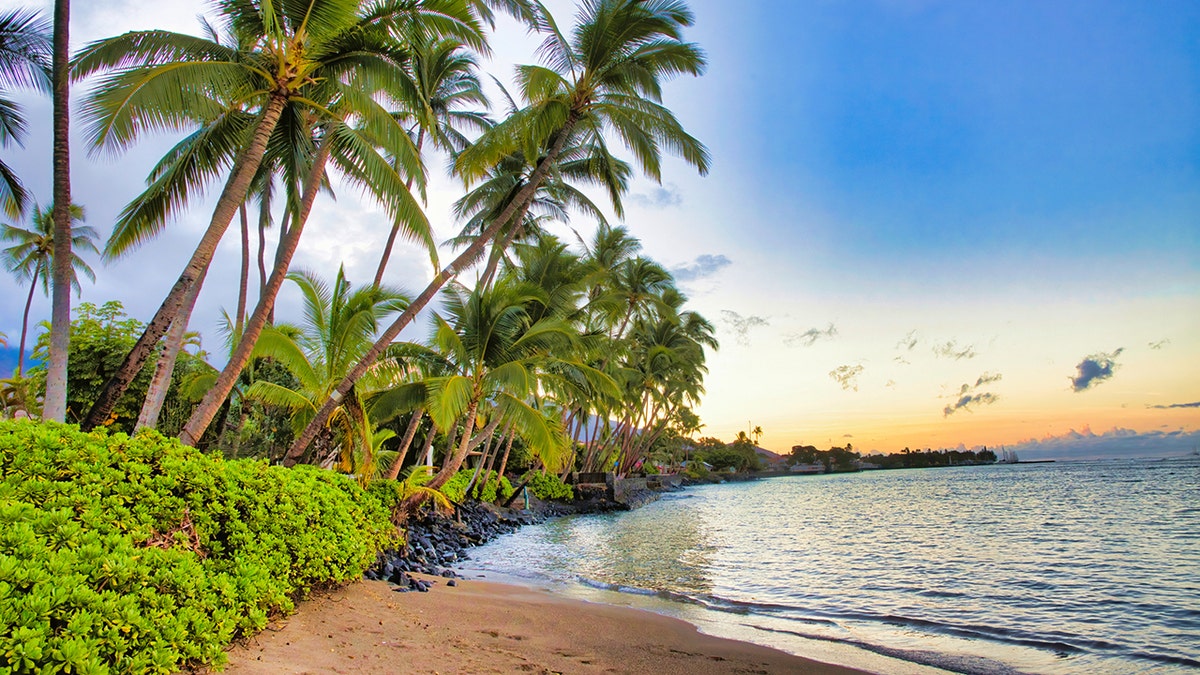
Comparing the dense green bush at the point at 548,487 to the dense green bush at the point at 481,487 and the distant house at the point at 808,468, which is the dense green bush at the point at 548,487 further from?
the distant house at the point at 808,468

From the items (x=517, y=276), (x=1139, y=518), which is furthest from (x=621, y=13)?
(x=1139, y=518)

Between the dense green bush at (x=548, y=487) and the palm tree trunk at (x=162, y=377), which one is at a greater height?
the palm tree trunk at (x=162, y=377)

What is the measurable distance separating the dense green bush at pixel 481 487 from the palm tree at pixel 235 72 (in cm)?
1435

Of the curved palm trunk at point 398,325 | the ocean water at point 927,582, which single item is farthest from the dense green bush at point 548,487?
the curved palm trunk at point 398,325

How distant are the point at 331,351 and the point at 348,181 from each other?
3816 millimetres

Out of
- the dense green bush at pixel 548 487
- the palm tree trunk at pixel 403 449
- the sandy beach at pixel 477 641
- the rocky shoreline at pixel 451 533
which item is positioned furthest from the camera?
the dense green bush at pixel 548 487

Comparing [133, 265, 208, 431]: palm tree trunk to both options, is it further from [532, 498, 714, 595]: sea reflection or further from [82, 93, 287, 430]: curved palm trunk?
[532, 498, 714, 595]: sea reflection

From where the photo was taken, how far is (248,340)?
861 centimetres

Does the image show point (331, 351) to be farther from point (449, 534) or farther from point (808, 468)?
point (808, 468)

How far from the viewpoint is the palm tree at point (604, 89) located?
39.5 feet

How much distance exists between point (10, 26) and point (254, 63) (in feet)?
17.7

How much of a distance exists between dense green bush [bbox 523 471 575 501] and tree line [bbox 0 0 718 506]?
514 inches

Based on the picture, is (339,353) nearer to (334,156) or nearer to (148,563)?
(334,156)

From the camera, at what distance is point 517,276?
19969mm
